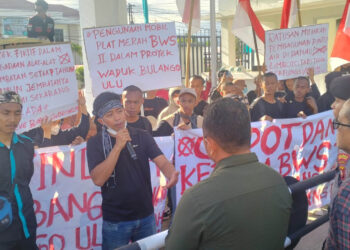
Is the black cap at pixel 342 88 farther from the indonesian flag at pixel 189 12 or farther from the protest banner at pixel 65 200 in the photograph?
the indonesian flag at pixel 189 12

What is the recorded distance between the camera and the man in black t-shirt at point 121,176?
260 cm

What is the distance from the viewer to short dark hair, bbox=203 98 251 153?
150 centimetres

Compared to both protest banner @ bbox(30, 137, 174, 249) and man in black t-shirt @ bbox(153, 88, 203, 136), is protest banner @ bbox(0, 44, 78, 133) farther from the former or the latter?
man in black t-shirt @ bbox(153, 88, 203, 136)

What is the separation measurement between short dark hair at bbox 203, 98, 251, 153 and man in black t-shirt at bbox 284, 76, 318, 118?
312 cm

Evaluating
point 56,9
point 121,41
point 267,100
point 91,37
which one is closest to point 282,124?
point 267,100

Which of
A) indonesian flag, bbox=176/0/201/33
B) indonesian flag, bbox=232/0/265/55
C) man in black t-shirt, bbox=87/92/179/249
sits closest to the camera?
man in black t-shirt, bbox=87/92/179/249

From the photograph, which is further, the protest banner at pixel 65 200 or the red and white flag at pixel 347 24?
the red and white flag at pixel 347 24

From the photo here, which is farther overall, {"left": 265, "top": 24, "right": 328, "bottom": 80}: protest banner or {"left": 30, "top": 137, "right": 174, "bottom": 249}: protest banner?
{"left": 265, "top": 24, "right": 328, "bottom": 80}: protest banner

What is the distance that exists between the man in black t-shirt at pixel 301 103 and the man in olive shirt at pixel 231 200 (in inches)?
123

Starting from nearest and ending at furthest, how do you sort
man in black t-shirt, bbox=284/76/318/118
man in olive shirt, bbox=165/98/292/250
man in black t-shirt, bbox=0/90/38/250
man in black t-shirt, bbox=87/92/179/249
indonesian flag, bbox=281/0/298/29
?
man in olive shirt, bbox=165/98/292/250
man in black t-shirt, bbox=0/90/38/250
man in black t-shirt, bbox=87/92/179/249
man in black t-shirt, bbox=284/76/318/118
indonesian flag, bbox=281/0/298/29

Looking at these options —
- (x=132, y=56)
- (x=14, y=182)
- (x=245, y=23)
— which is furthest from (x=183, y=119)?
(x=245, y=23)

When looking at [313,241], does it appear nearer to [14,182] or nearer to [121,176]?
[121,176]

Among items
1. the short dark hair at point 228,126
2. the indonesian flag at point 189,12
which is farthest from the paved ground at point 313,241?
the indonesian flag at point 189,12

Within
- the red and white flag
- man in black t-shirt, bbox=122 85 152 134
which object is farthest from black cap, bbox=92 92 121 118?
the red and white flag
